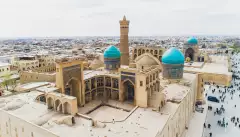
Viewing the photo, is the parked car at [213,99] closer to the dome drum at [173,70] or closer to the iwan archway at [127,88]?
the dome drum at [173,70]

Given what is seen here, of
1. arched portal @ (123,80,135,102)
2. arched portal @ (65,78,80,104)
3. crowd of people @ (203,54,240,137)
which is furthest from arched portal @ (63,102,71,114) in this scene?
crowd of people @ (203,54,240,137)

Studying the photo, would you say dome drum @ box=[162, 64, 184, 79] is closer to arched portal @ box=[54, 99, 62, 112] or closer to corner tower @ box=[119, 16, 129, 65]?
corner tower @ box=[119, 16, 129, 65]

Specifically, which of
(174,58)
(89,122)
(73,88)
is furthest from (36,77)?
(174,58)

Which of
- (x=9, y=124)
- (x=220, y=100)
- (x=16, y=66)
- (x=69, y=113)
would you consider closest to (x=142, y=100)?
(x=69, y=113)

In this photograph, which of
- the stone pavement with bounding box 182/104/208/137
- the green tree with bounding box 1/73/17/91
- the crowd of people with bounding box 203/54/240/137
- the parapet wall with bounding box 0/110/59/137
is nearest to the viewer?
the parapet wall with bounding box 0/110/59/137

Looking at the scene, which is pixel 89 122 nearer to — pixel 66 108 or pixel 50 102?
pixel 66 108

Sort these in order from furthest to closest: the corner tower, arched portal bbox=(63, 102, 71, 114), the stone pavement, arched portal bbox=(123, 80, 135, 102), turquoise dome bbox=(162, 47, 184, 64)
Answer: the corner tower < turquoise dome bbox=(162, 47, 184, 64) < arched portal bbox=(123, 80, 135, 102) < the stone pavement < arched portal bbox=(63, 102, 71, 114)

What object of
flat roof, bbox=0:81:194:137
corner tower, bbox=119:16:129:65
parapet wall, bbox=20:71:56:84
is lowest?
flat roof, bbox=0:81:194:137
